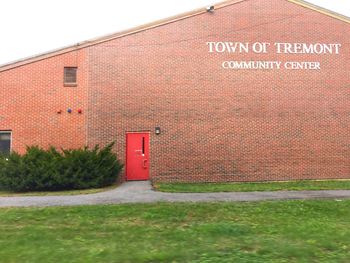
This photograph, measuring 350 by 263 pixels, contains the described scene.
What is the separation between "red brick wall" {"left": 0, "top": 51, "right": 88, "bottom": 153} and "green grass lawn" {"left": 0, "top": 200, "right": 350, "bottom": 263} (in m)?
7.75

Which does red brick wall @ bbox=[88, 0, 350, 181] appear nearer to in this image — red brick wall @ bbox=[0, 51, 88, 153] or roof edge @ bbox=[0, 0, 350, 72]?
roof edge @ bbox=[0, 0, 350, 72]

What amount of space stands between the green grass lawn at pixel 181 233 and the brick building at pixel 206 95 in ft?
25.5

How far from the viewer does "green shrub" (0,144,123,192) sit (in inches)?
628

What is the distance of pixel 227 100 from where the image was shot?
19.3 metres

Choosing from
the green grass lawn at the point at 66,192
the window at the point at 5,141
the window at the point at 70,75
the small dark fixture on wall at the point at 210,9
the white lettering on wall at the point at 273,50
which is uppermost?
the small dark fixture on wall at the point at 210,9

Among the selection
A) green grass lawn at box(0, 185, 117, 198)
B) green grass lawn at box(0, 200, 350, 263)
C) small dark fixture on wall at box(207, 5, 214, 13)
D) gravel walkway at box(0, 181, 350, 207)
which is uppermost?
small dark fixture on wall at box(207, 5, 214, 13)

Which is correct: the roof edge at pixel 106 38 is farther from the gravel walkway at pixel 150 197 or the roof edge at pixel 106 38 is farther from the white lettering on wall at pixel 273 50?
the gravel walkway at pixel 150 197

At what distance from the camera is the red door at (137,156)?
741 inches

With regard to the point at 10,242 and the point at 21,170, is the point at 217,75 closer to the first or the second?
the point at 21,170

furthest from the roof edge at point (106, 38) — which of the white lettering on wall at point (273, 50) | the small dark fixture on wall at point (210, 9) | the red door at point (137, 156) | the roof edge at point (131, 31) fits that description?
the red door at point (137, 156)

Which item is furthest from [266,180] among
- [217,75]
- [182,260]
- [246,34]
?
[182,260]

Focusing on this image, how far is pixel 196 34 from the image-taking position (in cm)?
1938

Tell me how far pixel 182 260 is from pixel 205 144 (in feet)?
43.3

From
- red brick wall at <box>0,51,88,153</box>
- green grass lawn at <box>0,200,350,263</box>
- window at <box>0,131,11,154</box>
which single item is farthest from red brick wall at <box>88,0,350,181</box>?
green grass lawn at <box>0,200,350,263</box>
